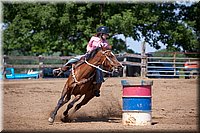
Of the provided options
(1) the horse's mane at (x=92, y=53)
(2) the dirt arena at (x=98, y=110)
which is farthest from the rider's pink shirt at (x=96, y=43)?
(2) the dirt arena at (x=98, y=110)

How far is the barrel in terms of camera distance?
8.95m

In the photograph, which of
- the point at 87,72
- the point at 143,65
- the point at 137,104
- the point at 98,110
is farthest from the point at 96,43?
the point at 143,65

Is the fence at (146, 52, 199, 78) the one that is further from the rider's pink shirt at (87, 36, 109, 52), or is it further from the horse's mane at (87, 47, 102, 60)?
the horse's mane at (87, 47, 102, 60)

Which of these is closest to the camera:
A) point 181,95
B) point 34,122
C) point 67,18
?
point 34,122

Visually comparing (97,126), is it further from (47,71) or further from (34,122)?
(47,71)

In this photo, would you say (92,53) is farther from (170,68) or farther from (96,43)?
(170,68)

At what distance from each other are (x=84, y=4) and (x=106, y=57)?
70.1 ft

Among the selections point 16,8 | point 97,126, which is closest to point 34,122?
point 97,126

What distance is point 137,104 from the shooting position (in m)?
8.98

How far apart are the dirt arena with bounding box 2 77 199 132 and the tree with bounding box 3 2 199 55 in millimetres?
11574

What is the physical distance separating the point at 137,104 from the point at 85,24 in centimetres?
2255

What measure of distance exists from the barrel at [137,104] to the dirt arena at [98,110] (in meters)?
0.23

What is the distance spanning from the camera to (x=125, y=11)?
31484 millimetres

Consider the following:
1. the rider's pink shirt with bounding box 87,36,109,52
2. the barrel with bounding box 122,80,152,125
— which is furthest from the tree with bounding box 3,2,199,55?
the barrel with bounding box 122,80,152,125
